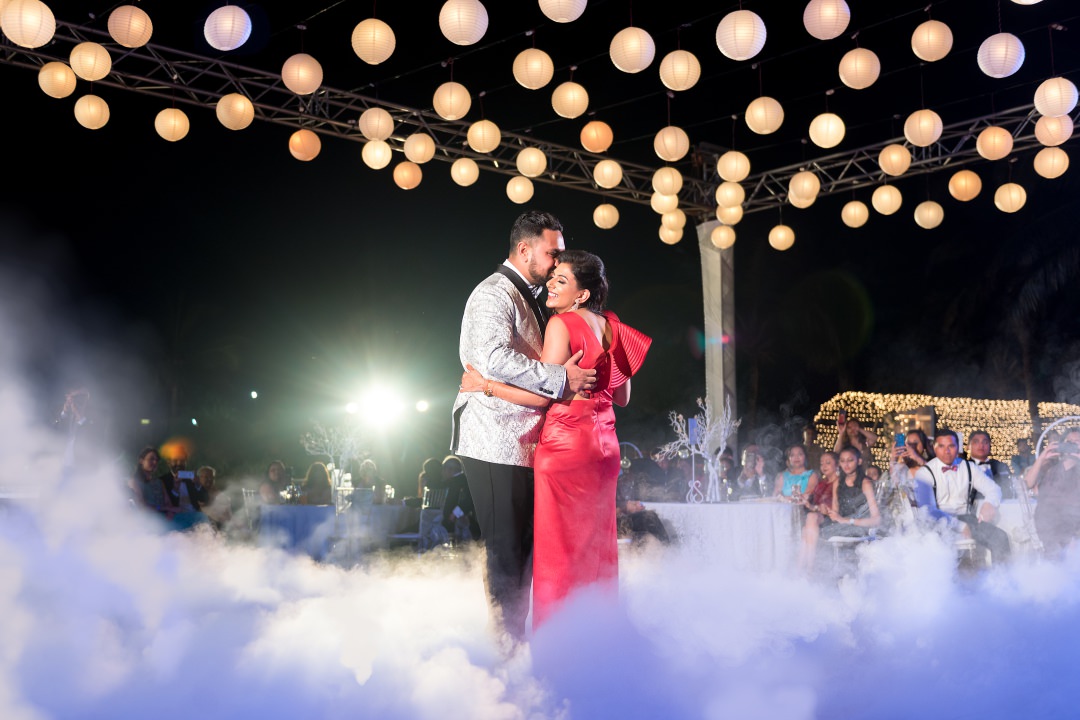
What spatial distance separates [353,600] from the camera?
4477mm

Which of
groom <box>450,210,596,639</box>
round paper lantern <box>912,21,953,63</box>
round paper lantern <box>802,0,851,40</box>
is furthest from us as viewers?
round paper lantern <box>912,21,953,63</box>

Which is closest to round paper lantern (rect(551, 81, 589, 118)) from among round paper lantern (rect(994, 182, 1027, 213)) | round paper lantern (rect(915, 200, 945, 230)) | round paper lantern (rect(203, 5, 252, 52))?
round paper lantern (rect(203, 5, 252, 52))

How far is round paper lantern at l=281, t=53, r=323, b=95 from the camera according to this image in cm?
652

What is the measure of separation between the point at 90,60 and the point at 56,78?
526mm

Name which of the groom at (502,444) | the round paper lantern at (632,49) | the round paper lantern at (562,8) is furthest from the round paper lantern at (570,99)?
the groom at (502,444)

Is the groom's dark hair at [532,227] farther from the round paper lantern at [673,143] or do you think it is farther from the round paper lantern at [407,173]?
the round paper lantern at [407,173]

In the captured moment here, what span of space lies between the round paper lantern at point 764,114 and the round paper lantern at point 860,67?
0.66 meters

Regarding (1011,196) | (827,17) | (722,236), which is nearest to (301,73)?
(827,17)

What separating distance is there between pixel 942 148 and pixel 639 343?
802cm

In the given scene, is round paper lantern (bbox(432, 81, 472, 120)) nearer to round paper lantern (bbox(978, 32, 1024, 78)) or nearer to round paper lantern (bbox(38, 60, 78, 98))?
round paper lantern (bbox(38, 60, 78, 98))

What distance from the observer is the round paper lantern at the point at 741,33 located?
18.8ft

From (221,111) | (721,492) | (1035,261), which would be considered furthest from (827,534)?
(1035,261)

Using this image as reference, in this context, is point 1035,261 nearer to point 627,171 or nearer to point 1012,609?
point 627,171

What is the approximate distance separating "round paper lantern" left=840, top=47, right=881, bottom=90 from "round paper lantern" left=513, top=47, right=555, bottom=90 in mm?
1928
